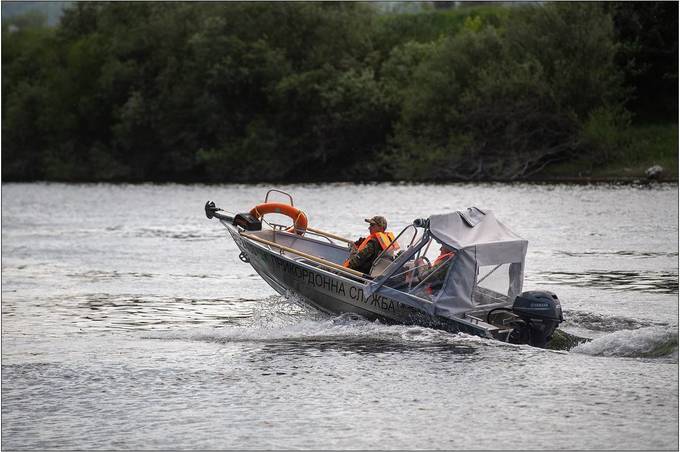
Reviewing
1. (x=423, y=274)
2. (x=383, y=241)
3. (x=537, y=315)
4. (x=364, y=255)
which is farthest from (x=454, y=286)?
(x=364, y=255)

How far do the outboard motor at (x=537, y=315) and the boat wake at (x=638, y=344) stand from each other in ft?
1.97

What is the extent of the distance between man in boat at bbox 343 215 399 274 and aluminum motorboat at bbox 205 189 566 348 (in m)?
0.14

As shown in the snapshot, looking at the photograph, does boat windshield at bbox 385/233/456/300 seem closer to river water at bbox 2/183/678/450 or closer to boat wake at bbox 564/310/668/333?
river water at bbox 2/183/678/450

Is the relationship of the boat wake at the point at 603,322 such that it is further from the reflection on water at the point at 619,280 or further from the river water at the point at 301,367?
the reflection on water at the point at 619,280

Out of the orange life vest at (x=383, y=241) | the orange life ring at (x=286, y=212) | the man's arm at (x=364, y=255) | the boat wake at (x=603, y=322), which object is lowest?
the boat wake at (x=603, y=322)

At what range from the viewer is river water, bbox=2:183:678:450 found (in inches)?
456

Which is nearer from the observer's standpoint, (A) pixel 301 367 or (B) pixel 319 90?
(A) pixel 301 367

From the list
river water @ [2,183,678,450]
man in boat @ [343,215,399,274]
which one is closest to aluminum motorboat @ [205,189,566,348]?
man in boat @ [343,215,399,274]

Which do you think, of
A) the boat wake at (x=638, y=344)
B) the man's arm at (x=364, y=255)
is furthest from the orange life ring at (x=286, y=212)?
the boat wake at (x=638, y=344)

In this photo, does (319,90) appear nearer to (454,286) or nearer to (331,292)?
(331,292)

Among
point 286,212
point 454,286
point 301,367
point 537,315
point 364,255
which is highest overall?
point 286,212

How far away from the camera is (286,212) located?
19.3m

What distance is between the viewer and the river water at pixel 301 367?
38.0 feet

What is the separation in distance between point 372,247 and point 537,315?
118 inches
